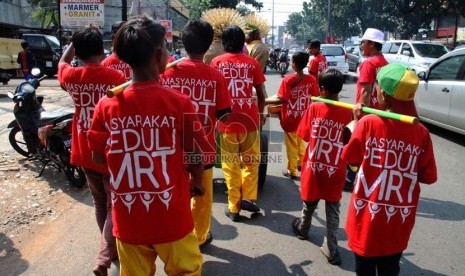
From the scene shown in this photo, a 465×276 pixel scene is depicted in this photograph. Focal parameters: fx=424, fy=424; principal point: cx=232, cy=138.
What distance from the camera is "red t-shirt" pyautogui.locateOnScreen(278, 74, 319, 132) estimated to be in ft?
16.7

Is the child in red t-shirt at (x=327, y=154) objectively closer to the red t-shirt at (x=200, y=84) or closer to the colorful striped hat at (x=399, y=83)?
the red t-shirt at (x=200, y=84)

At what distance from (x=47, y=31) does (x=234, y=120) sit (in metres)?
32.2

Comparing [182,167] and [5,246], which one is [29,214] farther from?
[182,167]

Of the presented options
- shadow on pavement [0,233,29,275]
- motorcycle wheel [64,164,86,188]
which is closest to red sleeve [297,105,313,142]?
shadow on pavement [0,233,29,275]

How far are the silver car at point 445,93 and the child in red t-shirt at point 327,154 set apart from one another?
185 inches

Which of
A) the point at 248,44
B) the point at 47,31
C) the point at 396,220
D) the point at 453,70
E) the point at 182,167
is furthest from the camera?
the point at 47,31

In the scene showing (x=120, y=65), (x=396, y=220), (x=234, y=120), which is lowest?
(x=396, y=220)

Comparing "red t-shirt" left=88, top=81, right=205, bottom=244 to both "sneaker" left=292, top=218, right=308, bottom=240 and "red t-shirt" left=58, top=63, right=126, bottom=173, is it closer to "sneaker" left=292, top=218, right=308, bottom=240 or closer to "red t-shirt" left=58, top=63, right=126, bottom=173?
"red t-shirt" left=58, top=63, right=126, bottom=173

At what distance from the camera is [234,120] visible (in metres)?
3.94

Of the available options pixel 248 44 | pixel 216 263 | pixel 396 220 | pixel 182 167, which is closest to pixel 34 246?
pixel 216 263

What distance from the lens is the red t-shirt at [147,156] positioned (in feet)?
6.56

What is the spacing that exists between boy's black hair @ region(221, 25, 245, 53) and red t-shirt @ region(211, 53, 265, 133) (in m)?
0.07

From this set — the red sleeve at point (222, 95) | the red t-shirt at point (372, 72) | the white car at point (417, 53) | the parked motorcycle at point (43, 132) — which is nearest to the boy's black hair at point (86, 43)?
the red sleeve at point (222, 95)

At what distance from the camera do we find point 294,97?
514 cm
